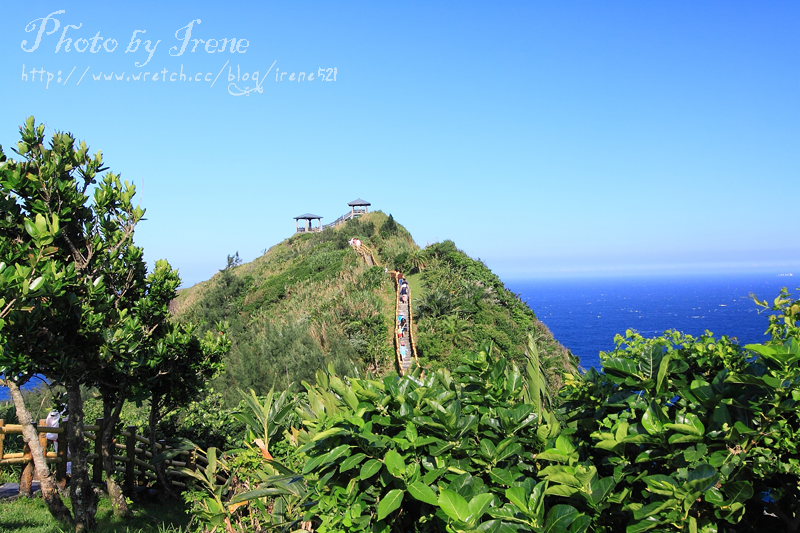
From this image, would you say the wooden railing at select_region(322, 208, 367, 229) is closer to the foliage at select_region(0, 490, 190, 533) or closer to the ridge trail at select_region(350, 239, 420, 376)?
the ridge trail at select_region(350, 239, 420, 376)

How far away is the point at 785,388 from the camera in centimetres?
161

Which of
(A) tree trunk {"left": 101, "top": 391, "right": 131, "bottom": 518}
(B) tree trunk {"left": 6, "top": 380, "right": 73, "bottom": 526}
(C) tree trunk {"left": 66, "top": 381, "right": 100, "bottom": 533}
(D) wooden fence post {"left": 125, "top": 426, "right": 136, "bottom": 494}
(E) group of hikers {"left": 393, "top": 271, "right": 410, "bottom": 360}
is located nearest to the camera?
(C) tree trunk {"left": 66, "top": 381, "right": 100, "bottom": 533}

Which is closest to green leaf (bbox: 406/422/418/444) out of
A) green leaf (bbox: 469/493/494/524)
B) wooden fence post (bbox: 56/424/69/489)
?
green leaf (bbox: 469/493/494/524)

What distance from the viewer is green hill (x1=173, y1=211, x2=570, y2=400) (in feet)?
43.4

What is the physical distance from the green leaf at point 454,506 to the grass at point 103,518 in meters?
4.24

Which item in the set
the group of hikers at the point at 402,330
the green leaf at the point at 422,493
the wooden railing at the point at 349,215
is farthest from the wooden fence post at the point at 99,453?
the wooden railing at the point at 349,215

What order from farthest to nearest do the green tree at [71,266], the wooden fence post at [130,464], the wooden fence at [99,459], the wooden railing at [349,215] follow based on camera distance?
the wooden railing at [349,215] < the wooden fence post at [130,464] < the wooden fence at [99,459] < the green tree at [71,266]

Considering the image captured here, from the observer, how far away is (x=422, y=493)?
1.70 m

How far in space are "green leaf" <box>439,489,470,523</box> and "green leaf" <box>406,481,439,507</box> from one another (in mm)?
53

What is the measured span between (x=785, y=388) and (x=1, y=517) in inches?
287

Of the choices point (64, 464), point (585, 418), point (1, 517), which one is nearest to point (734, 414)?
point (585, 418)

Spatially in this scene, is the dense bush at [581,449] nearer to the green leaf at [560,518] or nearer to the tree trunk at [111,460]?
the green leaf at [560,518]

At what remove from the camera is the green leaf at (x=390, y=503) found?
1.71 m

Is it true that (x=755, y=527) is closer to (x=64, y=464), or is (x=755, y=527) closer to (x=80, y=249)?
(x=80, y=249)
